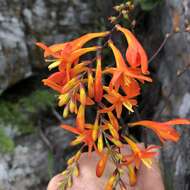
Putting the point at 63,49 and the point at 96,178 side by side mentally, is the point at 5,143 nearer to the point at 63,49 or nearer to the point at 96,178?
the point at 96,178

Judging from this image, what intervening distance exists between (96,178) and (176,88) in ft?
2.90

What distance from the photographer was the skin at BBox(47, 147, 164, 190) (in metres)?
1.81

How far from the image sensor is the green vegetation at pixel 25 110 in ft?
9.21

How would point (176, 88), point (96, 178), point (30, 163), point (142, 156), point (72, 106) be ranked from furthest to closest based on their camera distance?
point (30, 163) → point (176, 88) → point (96, 178) → point (142, 156) → point (72, 106)

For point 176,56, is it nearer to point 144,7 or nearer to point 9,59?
point 144,7

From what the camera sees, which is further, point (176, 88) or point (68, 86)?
point (176, 88)

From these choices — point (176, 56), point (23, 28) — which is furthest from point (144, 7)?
point (23, 28)

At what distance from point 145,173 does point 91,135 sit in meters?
0.42

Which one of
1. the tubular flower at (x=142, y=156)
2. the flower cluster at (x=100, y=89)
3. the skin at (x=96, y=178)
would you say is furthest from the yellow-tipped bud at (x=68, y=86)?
the skin at (x=96, y=178)

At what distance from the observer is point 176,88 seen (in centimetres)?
255

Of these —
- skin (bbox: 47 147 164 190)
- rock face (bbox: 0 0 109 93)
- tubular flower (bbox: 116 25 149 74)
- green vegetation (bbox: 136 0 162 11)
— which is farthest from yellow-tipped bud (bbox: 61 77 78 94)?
rock face (bbox: 0 0 109 93)

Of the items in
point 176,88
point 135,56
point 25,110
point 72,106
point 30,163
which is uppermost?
point 135,56

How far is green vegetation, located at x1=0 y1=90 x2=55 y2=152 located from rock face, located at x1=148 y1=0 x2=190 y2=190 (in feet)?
2.17

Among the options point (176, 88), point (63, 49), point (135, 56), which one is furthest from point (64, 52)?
point (176, 88)
